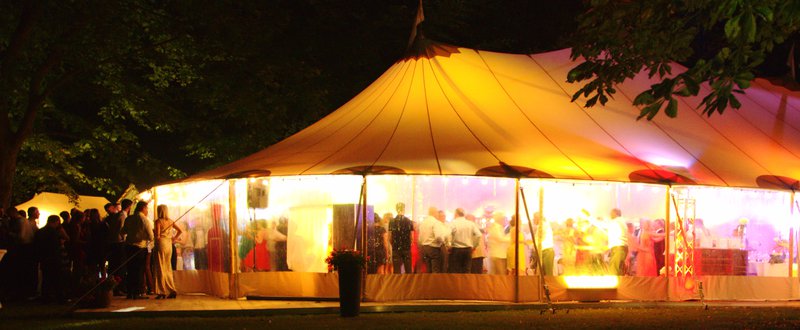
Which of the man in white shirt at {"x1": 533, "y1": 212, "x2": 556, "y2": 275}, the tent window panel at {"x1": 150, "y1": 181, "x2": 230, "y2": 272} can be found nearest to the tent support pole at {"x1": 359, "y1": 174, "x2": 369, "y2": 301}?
the tent window panel at {"x1": 150, "y1": 181, "x2": 230, "y2": 272}

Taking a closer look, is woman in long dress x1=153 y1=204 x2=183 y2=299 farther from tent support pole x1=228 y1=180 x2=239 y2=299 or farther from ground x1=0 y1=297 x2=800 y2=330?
ground x1=0 y1=297 x2=800 y2=330

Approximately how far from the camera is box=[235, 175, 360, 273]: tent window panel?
501 inches

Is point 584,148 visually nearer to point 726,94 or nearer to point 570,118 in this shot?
point 570,118

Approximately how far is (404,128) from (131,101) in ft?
32.2

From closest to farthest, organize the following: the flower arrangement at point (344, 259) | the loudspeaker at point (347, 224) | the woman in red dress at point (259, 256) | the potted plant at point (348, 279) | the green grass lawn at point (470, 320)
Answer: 1. the green grass lawn at point (470, 320)
2. the potted plant at point (348, 279)
3. the flower arrangement at point (344, 259)
4. the loudspeaker at point (347, 224)
5. the woman in red dress at point (259, 256)

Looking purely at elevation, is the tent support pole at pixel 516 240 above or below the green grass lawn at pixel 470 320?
above

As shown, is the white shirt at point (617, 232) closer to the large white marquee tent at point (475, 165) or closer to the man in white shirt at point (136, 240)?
the large white marquee tent at point (475, 165)

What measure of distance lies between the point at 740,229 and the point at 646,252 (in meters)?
1.46

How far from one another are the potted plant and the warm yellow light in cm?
302

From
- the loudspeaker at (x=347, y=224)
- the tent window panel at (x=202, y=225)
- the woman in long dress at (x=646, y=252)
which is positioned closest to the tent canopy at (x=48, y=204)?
the tent window panel at (x=202, y=225)

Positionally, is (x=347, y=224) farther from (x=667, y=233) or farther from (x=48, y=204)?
(x=48, y=204)

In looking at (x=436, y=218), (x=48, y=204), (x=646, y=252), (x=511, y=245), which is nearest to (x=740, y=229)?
(x=646, y=252)

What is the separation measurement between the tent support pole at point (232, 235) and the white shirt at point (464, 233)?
2873 millimetres

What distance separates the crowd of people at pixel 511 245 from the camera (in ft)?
41.2
